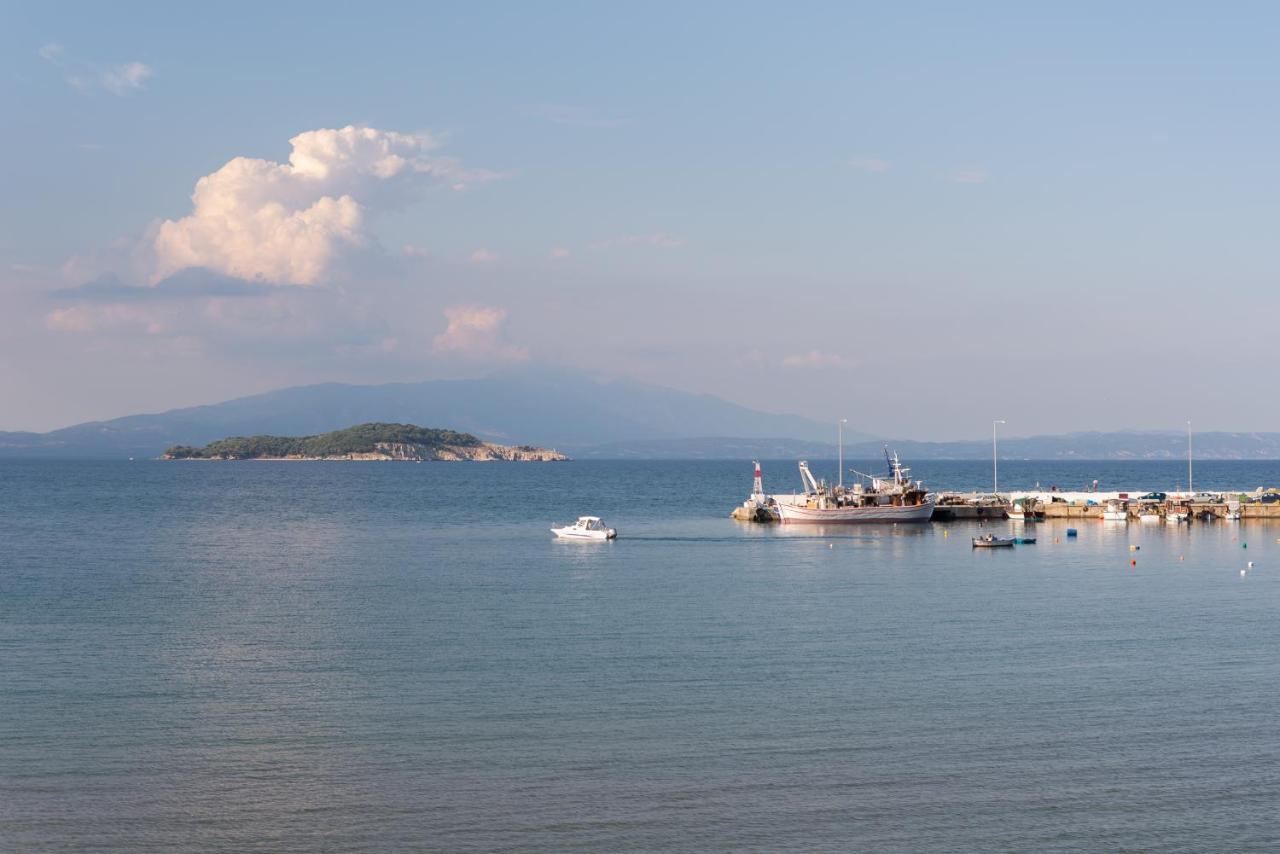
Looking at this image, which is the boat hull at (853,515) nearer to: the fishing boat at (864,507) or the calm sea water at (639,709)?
the fishing boat at (864,507)

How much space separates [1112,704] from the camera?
35250mm

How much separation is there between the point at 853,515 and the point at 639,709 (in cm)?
8362

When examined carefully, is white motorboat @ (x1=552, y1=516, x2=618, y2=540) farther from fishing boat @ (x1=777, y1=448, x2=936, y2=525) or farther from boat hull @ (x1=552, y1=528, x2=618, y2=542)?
fishing boat @ (x1=777, y1=448, x2=936, y2=525)

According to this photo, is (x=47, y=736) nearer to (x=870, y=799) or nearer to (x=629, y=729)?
(x=629, y=729)

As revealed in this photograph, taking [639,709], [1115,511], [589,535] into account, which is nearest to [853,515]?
[1115,511]

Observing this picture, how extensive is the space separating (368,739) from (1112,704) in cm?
1913

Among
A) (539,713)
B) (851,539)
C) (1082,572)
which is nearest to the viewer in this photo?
(539,713)

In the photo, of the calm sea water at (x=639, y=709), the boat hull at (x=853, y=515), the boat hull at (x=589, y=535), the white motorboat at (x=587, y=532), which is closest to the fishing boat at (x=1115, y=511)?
the boat hull at (x=853, y=515)

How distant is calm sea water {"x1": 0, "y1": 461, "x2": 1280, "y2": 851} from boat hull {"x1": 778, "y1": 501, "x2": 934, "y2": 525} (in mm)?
41823

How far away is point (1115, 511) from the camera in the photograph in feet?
383

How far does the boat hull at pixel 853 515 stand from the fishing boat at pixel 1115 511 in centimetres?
1550

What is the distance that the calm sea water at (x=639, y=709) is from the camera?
25516 millimetres

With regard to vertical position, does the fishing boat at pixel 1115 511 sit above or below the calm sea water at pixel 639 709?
above

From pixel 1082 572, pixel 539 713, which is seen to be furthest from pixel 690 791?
pixel 1082 572
